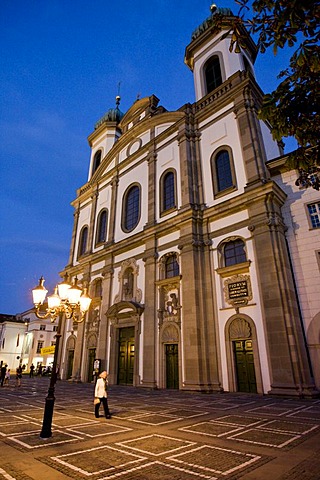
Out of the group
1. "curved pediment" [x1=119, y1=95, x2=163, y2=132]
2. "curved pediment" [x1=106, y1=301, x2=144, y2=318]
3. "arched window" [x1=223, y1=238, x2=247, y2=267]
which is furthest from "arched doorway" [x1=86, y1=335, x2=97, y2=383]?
"curved pediment" [x1=119, y1=95, x2=163, y2=132]

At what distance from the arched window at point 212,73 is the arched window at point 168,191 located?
25.9 feet

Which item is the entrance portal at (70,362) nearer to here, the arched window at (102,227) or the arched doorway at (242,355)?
the arched window at (102,227)

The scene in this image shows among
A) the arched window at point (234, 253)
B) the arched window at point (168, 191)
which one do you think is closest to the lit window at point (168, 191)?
the arched window at point (168, 191)

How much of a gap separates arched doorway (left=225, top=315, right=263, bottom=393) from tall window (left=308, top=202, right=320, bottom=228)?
5867 mm

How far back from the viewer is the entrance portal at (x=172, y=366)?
16.6 meters

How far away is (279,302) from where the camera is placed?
1324cm

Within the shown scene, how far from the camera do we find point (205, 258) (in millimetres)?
17219

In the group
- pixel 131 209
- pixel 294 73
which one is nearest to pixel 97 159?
pixel 131 209

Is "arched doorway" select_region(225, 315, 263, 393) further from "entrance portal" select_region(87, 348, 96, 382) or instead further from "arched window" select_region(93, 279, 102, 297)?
"arched window" select_region(93, 279, 102, 297)

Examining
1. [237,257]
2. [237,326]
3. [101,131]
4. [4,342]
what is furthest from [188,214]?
[4,342]

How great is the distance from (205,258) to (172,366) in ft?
21.4

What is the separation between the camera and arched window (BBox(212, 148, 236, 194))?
59.1 ft

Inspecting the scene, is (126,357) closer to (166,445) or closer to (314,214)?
(314,214)

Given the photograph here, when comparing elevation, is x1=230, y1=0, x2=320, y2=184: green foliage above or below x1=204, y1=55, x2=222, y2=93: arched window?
below
